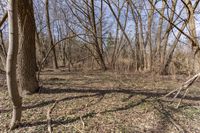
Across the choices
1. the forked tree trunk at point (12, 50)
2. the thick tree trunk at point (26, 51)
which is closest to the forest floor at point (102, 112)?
the thick tree trunk at point (26, 51)

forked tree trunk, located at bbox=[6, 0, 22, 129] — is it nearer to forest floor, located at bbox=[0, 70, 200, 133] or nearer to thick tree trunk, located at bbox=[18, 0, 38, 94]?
forest floor, located at bbox=[0, 70, 200, 133]

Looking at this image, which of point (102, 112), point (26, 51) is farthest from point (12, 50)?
point (102, 112)

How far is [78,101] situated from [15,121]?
121 cm

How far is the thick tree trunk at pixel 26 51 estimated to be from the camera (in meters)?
3.95

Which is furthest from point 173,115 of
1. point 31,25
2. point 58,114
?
point 31,25

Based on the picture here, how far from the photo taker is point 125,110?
3689 millimetres

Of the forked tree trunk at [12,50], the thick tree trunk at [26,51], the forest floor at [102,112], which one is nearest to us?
the forked tree trunk at [12,50]

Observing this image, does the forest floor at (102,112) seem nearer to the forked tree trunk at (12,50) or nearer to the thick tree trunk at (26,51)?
the thick tree trunk at (26,51)

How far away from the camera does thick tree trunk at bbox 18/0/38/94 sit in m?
3.95

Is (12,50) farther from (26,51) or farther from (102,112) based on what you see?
(102,112)

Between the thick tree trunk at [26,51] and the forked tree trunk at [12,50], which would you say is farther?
the thick tree trunk at [26,51]

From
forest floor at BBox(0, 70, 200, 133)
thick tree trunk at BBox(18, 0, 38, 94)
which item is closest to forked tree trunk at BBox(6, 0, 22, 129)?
forest floor at BBox(0, 70, 200, 133)

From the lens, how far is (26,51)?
4035mm

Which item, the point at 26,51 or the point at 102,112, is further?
the point at 26,51
